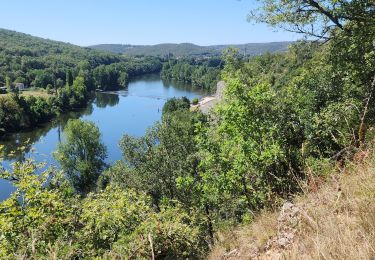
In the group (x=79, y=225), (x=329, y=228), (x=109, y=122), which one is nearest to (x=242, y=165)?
(x=79, y=225)

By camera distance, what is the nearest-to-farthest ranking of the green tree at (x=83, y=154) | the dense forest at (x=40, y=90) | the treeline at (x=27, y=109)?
the green tree at (x=83, y=154) → the treeline at (x=27, y=109) → the dense forest at (x=40, y=90)

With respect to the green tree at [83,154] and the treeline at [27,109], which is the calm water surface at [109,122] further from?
the treeline at [27,109]

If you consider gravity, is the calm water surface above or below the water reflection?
above

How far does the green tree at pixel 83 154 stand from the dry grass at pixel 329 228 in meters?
40.9

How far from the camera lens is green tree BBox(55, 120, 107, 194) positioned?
44625mm

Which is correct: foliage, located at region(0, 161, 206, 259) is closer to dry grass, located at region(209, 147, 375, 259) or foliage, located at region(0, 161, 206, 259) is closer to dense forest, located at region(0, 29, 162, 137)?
dry grass, located at region(209, 147, 375, 259)

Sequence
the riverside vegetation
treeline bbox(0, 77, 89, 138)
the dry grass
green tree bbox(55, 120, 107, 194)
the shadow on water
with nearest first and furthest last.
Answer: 1. the dry grass
2. the riverside vegetation
3. green tree bbox(55, 120, 107, 194)
4. the shadow on water
5. treeline bbox(0, 77, 89, 138)

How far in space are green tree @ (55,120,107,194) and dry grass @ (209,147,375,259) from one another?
134 feet

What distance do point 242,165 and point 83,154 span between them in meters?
38.7

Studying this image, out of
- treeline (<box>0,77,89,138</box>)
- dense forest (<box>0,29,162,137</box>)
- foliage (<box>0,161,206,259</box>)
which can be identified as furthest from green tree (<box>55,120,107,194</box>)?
foliage (<box>0,161,206,259</box>)

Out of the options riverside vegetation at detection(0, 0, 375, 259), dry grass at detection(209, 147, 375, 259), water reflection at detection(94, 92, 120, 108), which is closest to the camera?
dry grass at detection(209, 147, 375, 259)

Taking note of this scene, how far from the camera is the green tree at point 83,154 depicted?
1757 inches

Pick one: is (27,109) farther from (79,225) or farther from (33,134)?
(79,225)

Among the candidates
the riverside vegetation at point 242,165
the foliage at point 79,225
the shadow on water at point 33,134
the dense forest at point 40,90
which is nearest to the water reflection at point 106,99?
the dense forest at point 40,90
